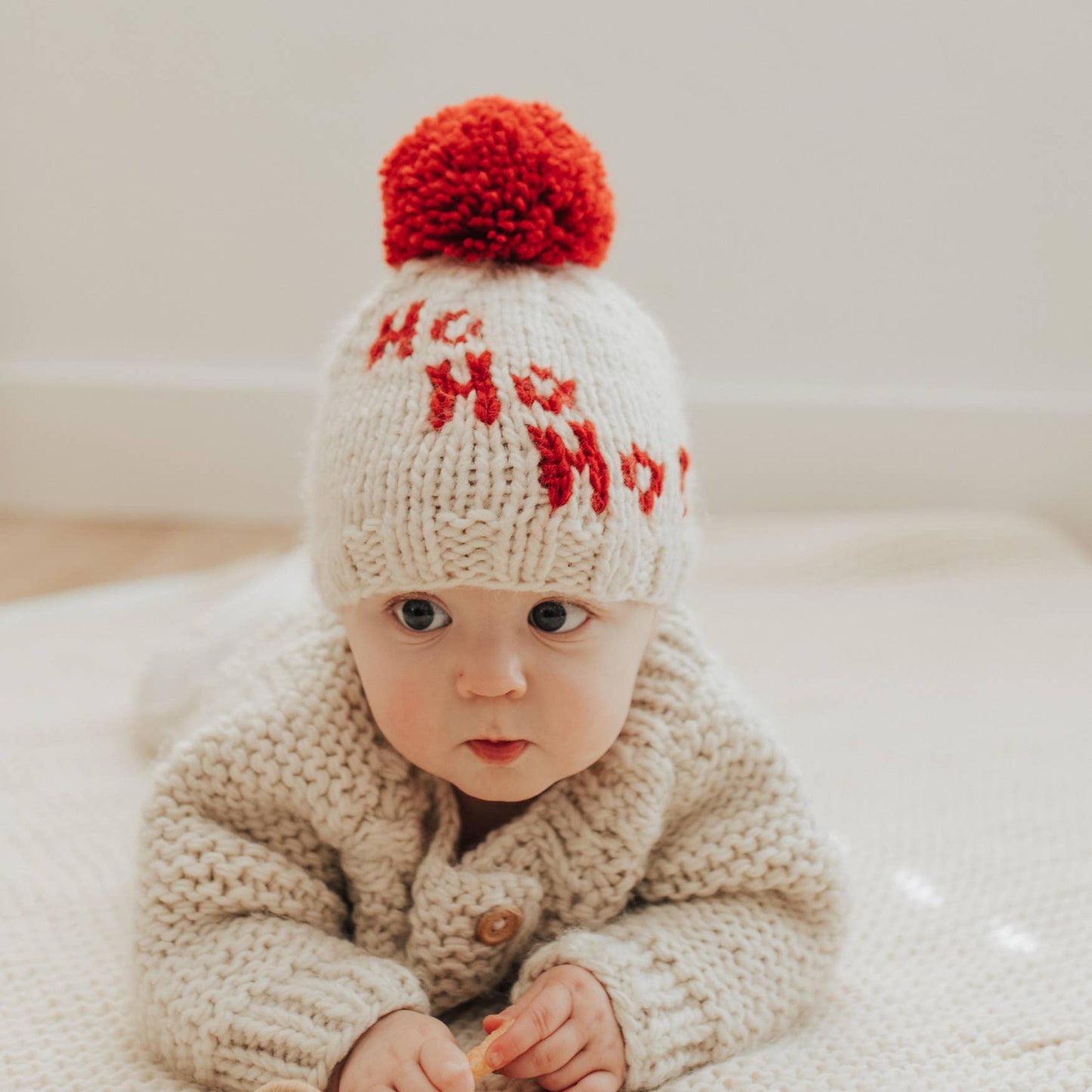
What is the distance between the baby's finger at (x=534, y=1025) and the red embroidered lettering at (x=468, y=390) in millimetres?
292

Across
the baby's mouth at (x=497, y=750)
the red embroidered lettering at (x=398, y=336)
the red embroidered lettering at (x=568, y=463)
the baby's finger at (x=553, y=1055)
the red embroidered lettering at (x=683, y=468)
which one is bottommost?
the baby's finger at (x=553, y=1055)

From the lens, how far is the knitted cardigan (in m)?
0.67

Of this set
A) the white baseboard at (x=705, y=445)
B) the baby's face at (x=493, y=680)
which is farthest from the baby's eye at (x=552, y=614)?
the white baseboard at (x=705, y=445)

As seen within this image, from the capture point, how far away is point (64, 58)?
1893 mm

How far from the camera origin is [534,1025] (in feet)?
2.07

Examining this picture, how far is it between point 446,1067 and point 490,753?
0.50ft

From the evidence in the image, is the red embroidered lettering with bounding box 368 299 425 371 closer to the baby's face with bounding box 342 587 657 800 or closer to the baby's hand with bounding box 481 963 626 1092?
the baby's face with bounding box 342 587 657 800

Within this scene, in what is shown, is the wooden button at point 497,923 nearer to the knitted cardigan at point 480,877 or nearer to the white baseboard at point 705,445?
the knitted cardigan at point 480,877

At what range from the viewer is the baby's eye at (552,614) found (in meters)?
0.66

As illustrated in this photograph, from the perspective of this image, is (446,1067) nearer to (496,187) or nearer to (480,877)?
(480,877)

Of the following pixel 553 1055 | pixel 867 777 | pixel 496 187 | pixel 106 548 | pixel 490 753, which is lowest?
pixel 106 548

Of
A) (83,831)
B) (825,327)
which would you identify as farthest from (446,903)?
(825,327)

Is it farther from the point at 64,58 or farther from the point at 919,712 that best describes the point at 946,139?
the point at 64,58

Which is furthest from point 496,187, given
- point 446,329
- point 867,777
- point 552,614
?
point 867,777
